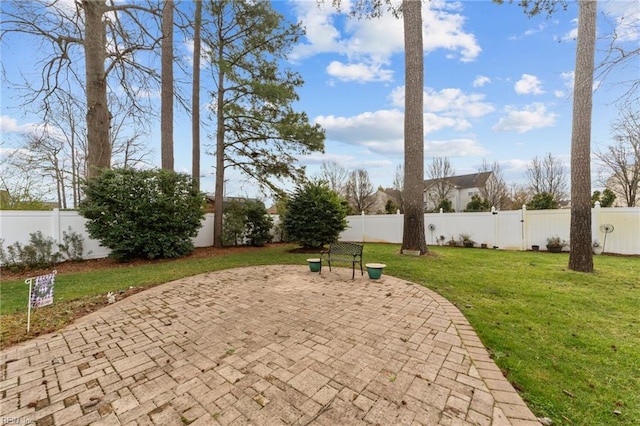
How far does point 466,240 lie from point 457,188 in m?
22.3

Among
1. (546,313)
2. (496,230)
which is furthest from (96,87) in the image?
(496,230)

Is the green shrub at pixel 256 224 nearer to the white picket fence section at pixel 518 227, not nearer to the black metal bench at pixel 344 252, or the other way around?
→ the white picket fence section at pixel 518 227

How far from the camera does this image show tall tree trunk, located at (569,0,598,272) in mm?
6145

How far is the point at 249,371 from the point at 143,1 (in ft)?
44.8

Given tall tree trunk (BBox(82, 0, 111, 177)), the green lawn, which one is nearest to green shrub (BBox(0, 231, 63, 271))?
the green lawn

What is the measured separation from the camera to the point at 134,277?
6348 mm

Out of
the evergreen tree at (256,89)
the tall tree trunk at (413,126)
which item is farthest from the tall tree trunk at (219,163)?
the tall tree trunk at (413,126)

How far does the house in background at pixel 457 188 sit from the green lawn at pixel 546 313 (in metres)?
23.0

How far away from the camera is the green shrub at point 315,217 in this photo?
34.9ft

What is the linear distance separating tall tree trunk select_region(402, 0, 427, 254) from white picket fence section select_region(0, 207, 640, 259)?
4.57 m

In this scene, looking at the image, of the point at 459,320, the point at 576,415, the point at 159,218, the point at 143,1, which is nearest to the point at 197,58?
the point at 143,1

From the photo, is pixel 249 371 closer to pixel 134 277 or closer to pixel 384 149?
pixel 134 277

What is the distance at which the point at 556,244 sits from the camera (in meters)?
9.74

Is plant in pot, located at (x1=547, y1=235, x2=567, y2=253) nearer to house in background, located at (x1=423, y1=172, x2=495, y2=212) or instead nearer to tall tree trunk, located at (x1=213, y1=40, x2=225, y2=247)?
tall tree trunk, located at (x1=213, y1=40, x2=225, y2=247)
